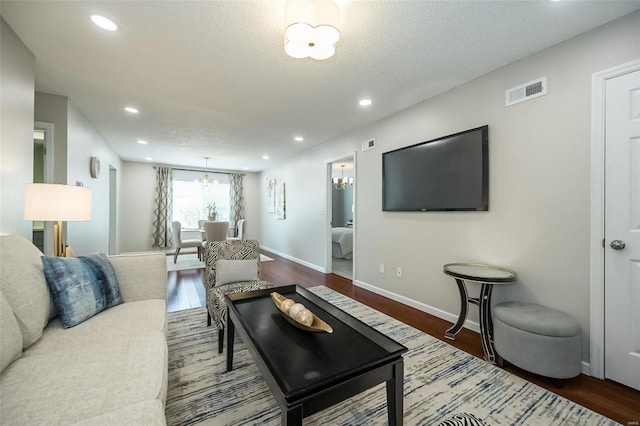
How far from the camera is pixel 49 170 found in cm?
277

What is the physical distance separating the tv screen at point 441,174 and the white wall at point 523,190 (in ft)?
0.31

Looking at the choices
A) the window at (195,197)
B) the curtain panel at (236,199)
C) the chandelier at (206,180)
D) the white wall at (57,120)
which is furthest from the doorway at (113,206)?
the white wall at (57,120)

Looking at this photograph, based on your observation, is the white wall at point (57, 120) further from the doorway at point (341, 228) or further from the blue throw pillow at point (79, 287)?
the doorway at point (341, 228)

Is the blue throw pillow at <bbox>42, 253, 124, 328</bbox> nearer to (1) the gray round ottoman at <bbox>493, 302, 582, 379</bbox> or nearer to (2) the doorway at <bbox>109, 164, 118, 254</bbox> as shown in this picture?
(1) the gray round ottoman at <bbox>493, 302, 582, 379</bbox>

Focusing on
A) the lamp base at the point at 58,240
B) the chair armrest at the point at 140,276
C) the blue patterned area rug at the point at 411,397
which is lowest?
the blue patterned area rug at the point at 411,397

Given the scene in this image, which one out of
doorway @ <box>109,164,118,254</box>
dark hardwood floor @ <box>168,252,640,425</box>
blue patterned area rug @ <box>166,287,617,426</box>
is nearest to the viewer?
blue patterned area rug @ <box>166,287,617,426</box>

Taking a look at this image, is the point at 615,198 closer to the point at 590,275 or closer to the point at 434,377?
the point at 590,275

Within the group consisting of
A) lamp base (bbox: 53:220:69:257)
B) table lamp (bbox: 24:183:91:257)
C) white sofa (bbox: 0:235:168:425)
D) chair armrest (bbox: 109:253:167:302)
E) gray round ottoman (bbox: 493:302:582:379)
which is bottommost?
gray round ottoman (bbox: 493:302:582:379)

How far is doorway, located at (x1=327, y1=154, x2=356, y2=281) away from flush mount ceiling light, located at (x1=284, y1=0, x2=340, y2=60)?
2.55 m

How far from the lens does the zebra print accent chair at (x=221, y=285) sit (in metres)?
2.08

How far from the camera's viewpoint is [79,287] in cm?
158

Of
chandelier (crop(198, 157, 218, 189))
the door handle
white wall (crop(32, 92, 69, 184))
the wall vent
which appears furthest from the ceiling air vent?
chandelier (crop(198, 157, 218, 189))

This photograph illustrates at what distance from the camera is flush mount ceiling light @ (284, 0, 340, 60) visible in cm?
144

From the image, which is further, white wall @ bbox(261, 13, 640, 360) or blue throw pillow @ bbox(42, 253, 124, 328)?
white wall @ bbox(261, 13, 640, 360)
